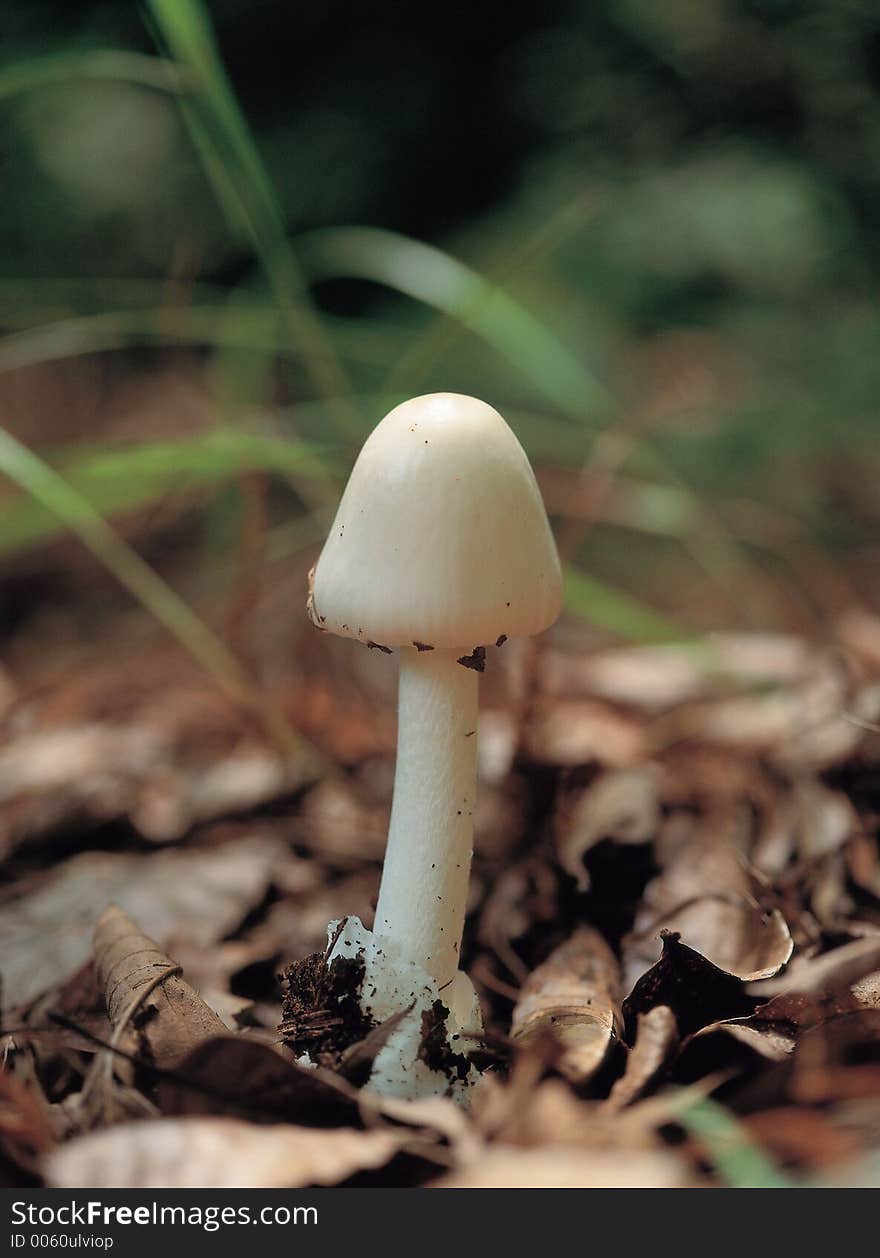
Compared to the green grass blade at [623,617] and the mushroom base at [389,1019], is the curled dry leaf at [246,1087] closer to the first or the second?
the mushroom base at [389,1019]

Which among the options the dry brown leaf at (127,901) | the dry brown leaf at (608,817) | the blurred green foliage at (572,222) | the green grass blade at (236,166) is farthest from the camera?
the blurred green foliage at (572,222)

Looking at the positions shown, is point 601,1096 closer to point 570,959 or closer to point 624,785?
point 570,959

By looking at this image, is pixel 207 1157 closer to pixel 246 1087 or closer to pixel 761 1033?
pixel 246 1087

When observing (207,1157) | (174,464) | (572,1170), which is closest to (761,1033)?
(572,1170)

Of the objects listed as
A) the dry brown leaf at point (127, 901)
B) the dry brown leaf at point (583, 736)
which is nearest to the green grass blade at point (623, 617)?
the dry brown leaf at point (583, 736)

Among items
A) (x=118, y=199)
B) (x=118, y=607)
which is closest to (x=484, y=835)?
(x=118, y=607)
